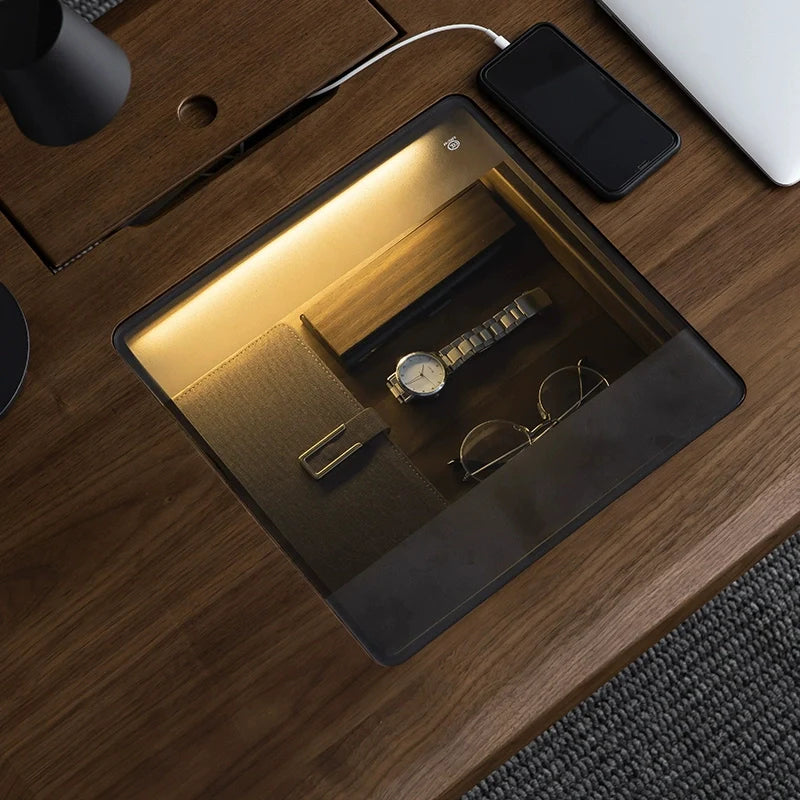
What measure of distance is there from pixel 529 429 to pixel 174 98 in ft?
1.37

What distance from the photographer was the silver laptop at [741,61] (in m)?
0.92

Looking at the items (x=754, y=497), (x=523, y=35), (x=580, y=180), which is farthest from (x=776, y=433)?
(x=523, y=35)

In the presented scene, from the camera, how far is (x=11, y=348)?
918mm

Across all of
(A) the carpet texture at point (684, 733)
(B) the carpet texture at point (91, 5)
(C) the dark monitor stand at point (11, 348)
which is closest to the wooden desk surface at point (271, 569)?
(C) the dark monitor stand at point (11, 348)

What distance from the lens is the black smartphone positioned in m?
0.92

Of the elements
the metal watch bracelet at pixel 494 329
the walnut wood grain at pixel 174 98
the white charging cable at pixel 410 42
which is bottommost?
the metal watch bracelet at pixel 494 329

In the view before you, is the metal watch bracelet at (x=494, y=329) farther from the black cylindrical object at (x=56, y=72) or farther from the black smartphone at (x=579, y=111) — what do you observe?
the black cylindrical object at (x=56, y=72)

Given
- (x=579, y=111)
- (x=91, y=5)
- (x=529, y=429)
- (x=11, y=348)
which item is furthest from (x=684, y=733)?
(x=91, y=5)

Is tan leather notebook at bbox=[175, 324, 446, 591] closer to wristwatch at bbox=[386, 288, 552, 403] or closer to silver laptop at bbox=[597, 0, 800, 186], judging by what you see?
wristwatch at bbox=[386, 288, 552, 403]

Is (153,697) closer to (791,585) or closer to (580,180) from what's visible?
(580,180)

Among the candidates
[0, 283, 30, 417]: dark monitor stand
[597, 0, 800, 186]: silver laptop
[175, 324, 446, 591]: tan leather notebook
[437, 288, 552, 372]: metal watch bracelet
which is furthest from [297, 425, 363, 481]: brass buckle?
[597, 0, 800, 186]: silver laptop

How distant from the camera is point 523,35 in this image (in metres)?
0.97

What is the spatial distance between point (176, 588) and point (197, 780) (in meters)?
0.14

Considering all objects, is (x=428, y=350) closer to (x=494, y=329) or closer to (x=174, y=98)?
(x=494, y=329)
